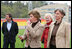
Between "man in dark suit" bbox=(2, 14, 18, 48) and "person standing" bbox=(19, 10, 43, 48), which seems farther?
"man in dark suit" bbox=(2, 14, 18, 48)

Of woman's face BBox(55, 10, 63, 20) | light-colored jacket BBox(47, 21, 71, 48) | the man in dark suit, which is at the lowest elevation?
the man in dark suit

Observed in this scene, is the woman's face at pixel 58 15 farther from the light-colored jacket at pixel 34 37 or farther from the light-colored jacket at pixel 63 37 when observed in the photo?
the light-colored jacket at pixel 34 37

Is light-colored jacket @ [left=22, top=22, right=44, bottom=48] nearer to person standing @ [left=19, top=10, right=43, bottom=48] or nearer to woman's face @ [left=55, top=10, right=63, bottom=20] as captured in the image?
person standing @ [left=19, top=10, right=43, bottom=48]

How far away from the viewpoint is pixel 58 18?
254cm

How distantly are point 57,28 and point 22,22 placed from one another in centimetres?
1568

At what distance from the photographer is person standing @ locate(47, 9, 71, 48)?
243 centimetres

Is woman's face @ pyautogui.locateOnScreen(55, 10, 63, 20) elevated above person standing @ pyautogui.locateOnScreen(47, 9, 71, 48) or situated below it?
above

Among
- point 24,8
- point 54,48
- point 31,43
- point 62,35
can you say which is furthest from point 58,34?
point 24,8

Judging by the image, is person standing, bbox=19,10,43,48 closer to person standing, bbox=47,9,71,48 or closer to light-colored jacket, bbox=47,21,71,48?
person standing, bbox=47,9,71,48

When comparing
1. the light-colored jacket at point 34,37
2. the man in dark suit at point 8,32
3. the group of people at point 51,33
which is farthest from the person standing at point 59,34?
the man in dark suit at point 8,32

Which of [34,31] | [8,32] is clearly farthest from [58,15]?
[8,32]

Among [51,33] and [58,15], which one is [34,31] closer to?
[51,33]

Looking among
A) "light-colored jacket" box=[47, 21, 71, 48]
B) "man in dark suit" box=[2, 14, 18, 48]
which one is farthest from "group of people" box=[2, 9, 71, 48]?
"man in dark suit" box=[2, 14, 18, 48]

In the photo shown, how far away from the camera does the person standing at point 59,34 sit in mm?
2428
